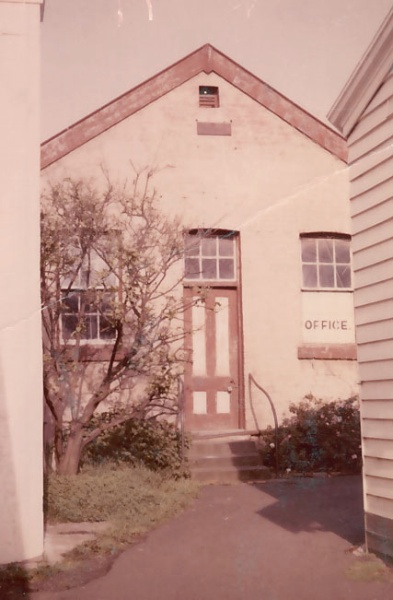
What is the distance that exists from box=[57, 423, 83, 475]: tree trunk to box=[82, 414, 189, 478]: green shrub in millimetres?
959

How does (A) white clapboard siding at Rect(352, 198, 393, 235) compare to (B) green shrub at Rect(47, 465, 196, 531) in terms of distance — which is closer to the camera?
(A) white clapboard siding at Rect(352, 198, 393, 235)

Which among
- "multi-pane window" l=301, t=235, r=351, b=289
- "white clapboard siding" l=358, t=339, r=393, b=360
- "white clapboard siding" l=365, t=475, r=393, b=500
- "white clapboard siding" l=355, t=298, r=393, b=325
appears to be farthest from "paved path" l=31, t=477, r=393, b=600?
"multi-pane window" l=301, t=235, r=351, b=289

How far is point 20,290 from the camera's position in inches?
285

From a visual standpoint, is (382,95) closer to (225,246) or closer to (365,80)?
(365,80)

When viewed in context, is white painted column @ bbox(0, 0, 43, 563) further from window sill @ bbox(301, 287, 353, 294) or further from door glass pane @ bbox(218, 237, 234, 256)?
window sill @ bbox(301, 287, 353, 294)

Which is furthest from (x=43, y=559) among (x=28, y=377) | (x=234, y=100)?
(x=234, y=100)

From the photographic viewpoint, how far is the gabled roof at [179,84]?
43.7 feet

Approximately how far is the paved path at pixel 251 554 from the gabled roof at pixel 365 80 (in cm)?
426

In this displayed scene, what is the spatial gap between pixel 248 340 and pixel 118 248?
3348 mm

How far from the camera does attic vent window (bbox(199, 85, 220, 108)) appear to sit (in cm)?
1394

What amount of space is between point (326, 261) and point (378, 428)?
23.1ft

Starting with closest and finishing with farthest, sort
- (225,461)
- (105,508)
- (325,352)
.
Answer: (105,508) → (225,461) → (325,352)

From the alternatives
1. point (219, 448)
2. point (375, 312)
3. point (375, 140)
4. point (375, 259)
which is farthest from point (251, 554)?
point (219, 448)

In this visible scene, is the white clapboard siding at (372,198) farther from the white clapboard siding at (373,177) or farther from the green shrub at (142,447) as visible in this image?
the green shrub at (142,447)
